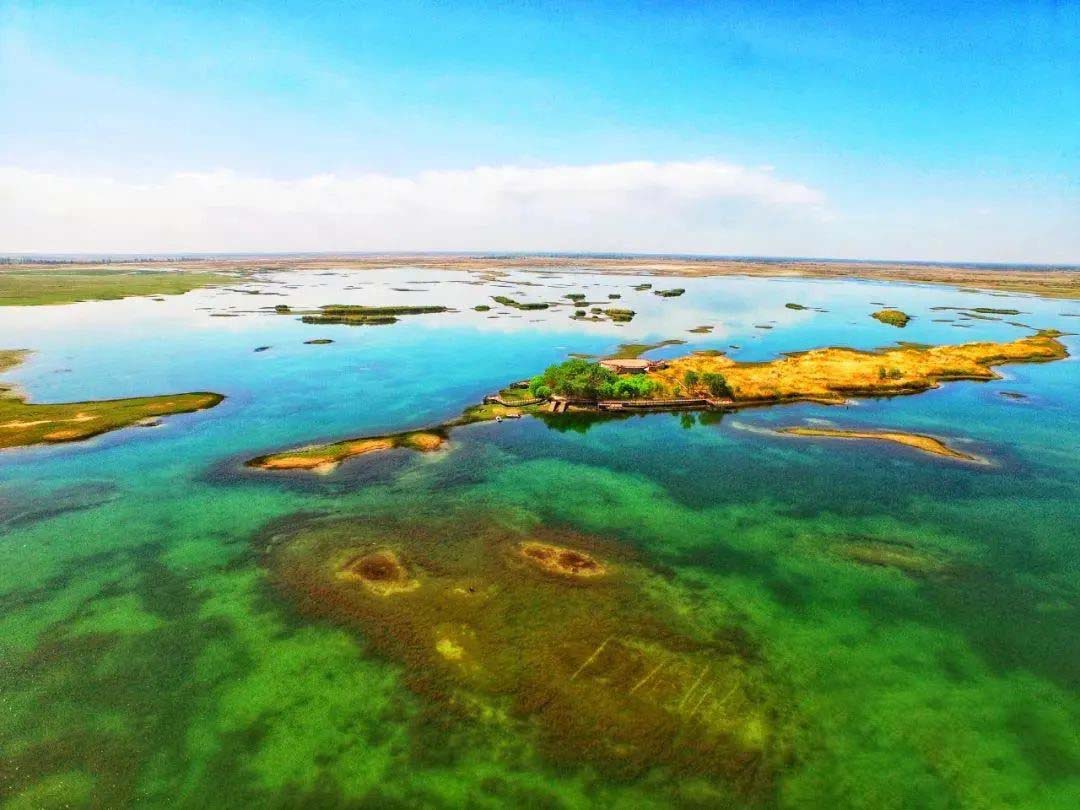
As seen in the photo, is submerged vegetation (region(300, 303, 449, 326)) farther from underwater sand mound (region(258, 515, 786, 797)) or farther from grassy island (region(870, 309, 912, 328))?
grassy island (region(870, 309, 912, 328))

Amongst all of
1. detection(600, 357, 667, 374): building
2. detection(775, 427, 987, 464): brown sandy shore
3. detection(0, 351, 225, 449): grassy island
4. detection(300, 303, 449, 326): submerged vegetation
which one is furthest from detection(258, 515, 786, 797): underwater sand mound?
detection(300, 303, 449, 326): submerged vegetation

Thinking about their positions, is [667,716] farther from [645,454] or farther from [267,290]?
[267,290]

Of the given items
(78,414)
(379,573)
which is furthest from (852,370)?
(78,414)

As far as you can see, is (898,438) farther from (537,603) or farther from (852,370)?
(537,603)

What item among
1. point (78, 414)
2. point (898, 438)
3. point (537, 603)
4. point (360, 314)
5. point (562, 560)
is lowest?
point (537, 603)

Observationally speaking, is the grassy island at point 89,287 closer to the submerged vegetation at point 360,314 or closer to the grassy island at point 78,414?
the submerged vegetation at point 360,314

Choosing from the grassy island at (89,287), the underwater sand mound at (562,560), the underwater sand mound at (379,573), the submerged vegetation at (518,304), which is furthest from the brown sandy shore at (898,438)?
the grassy island at (89,287)
